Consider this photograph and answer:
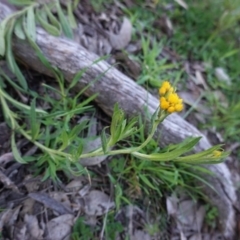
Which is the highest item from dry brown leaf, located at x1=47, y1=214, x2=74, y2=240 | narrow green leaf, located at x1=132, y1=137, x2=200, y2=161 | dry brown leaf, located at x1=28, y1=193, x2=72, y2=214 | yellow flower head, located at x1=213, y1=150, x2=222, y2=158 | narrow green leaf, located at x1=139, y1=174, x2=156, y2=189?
yellow flower head, located at x1=213, y1=150, x2=222, y2=158

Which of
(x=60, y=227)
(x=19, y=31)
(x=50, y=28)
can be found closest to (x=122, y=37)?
(x=50, y=28)

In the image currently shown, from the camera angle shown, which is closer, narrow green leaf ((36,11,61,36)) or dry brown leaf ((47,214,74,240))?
dry brown leaf ((47,214,74,240))

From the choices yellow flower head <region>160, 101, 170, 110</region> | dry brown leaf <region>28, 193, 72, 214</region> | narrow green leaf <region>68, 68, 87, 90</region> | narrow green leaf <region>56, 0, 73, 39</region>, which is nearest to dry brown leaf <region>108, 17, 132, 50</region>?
narrow green leaf <region>56, 0, 73, 39</region>

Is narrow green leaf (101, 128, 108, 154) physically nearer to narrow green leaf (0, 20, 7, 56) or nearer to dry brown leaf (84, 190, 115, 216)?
dry brown leaf (84, 190, 115, 216)

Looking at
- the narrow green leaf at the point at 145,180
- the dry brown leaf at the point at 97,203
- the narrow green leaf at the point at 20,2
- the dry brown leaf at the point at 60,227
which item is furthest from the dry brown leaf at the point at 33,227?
the narrow green leaf at the point at 20,2

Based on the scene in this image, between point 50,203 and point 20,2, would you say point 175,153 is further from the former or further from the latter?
point 20,2

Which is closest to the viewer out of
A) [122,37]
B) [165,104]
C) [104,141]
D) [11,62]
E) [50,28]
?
[165,104]

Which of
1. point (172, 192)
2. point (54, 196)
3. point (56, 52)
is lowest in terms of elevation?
point (54, 196)

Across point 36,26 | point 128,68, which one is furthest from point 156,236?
point 36,26

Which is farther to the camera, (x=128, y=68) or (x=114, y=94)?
(x=128, y=68)

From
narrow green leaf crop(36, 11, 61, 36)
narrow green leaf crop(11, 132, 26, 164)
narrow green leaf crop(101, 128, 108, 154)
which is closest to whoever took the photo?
narrow green leaf crop(101, 128, 108, 154)

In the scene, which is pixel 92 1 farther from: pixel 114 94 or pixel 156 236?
pixel 156 236
